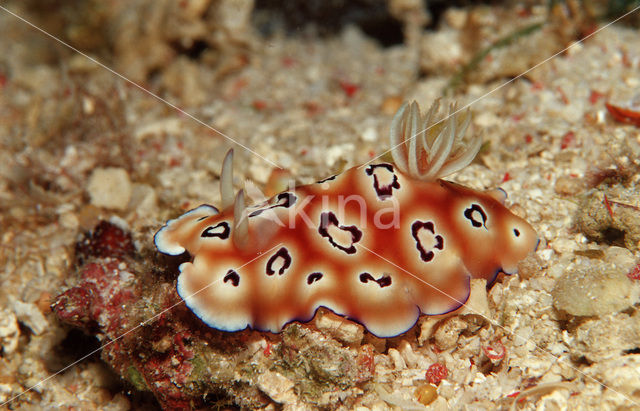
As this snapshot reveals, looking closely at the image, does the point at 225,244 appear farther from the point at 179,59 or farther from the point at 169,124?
the point at 179,59

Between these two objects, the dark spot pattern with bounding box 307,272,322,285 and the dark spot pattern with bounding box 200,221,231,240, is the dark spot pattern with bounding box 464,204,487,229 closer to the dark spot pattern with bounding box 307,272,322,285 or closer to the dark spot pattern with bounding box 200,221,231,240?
the dark spot pattern with bounding box 307,272,322,285

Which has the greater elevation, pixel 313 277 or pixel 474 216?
pixel 474 216

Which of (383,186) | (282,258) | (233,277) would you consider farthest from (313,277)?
(383,186)

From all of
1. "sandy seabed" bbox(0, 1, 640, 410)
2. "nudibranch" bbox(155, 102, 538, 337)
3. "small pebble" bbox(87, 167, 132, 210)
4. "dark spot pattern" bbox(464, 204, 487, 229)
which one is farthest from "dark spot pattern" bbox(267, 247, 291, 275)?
"small pebble" bbox(87, 167, 132, 210)

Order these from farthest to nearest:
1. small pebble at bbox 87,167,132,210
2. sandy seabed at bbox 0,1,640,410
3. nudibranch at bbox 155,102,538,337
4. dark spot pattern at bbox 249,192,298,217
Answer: small pebble at bbox 87,167,132,210, dark spot pattern at bbox 249,192,298,217, sandy seabed at bbox 0,1,640,410, nudibranch at bbox 155,102,538,337

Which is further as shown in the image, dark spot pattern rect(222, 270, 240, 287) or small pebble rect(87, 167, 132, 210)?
small pebble rect(87, 167, 132, 210)

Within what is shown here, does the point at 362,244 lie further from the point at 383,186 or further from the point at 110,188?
the point at 110,188

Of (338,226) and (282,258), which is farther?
(338,226)

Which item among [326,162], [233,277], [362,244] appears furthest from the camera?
[326,162]
